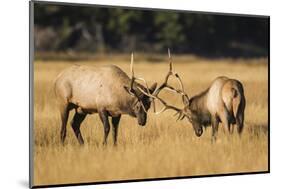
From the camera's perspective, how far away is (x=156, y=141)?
183 inches

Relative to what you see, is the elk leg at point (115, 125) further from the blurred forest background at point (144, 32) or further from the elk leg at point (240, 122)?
the elk leg at point (240, 122)

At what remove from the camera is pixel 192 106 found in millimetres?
4766

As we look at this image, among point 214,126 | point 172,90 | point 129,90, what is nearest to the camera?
point 129,90

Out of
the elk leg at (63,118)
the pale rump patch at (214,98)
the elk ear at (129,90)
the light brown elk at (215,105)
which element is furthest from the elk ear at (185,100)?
the elk leg at (63,118)

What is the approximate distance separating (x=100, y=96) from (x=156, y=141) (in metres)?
0.52

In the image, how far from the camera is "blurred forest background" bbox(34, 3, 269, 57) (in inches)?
174

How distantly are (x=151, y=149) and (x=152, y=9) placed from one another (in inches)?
39.6

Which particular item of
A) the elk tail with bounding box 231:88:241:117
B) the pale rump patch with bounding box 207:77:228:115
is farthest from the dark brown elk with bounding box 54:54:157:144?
the elk tail with bounding box 231:88:241:117

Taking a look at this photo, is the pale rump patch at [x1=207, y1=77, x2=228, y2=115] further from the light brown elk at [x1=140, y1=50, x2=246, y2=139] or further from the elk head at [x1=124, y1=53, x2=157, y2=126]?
the elk head at [x1=124, y1=53, x2=157, y2=126]

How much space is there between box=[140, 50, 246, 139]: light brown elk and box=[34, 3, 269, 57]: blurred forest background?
0.81 ft

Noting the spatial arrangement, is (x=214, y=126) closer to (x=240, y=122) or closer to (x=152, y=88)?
(x=240, y=122)

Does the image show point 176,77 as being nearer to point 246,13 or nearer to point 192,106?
point 192,106

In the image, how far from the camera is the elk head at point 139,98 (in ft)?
15.1

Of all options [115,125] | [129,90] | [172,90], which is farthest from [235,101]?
[115,125]
